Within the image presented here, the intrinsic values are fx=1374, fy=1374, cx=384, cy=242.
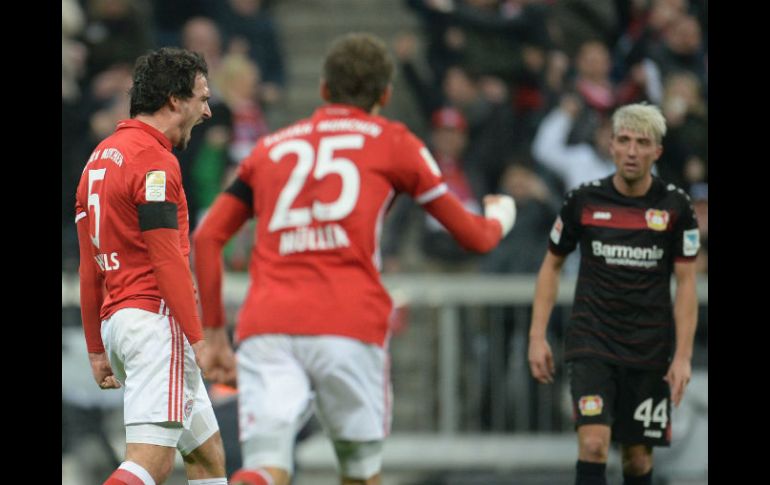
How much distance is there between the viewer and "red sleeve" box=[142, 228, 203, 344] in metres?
5.79

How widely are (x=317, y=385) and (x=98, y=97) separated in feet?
24.4

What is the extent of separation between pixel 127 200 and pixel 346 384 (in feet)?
5.06

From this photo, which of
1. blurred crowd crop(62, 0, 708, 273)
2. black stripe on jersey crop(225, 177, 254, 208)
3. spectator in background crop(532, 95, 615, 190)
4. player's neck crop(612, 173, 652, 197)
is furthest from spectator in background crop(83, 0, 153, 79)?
player's neck crop(612, 173, 652, 197)

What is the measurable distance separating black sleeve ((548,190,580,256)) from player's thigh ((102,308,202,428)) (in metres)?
2.62

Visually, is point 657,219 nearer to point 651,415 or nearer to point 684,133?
point 651,415

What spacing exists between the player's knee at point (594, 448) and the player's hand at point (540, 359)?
16.1 inches

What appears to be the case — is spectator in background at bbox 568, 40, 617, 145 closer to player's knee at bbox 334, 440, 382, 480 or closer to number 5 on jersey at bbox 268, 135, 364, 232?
number 5 on jersey at bbox 268, 135, 364, 232

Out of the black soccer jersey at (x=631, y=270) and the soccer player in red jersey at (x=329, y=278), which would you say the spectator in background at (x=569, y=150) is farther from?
the soccer player in red jersey at (x=329, y=278)

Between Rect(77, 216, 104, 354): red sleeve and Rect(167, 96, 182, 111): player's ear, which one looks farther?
Rect(77, 216, 104, 354): red sleeve

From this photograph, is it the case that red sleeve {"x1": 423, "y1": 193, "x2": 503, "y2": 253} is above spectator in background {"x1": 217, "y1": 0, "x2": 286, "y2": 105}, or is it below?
below

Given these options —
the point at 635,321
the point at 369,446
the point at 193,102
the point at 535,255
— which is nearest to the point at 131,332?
the point at 193,102

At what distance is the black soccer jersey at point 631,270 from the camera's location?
25.0 ft

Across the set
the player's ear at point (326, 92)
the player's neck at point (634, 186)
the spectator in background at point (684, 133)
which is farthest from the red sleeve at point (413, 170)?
the spectator in background at point (684, 133)

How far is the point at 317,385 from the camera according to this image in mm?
6816
